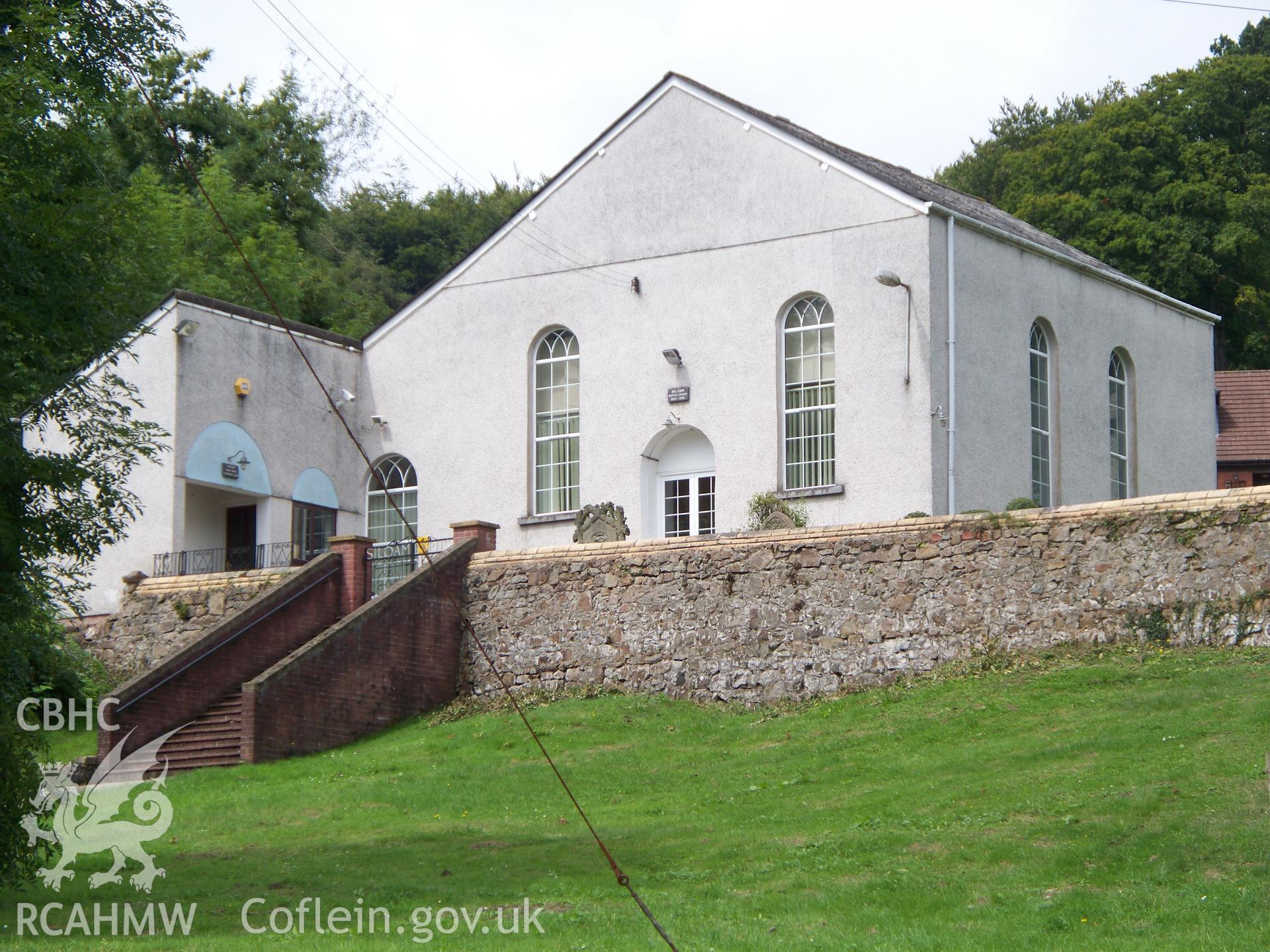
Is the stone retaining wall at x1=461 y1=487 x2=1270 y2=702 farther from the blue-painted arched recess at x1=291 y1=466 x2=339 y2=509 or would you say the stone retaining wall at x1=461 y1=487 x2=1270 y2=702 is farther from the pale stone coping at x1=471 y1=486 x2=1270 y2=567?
the blue-painted arched recess at x1=291 y1=466 x2=339 y2=509

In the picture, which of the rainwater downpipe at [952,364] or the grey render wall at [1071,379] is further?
the grey render wall at [1071,379]

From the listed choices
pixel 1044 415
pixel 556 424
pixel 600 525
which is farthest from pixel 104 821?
pixel 1044 415

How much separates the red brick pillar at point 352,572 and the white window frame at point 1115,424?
14.6m

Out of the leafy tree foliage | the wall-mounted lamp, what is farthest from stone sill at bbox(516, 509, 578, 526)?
the leafy tree foliage

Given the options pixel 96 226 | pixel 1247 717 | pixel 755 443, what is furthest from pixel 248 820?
pixel 755 443

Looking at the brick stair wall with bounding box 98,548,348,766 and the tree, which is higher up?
the tree

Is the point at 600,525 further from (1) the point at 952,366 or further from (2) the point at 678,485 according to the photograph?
(1) the point at 952,366

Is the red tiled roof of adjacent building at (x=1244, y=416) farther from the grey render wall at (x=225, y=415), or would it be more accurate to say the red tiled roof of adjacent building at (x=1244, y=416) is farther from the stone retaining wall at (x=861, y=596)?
the stone retaining wall at (x=861, y=596)

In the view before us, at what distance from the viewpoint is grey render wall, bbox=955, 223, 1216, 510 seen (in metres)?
27.4

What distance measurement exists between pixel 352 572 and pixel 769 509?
22.8 ft

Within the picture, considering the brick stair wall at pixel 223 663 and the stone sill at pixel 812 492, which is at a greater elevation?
the stone sill at pixel 812 492

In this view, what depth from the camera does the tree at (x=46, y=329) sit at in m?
13.3

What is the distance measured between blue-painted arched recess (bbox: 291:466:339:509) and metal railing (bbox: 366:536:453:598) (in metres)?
4.56

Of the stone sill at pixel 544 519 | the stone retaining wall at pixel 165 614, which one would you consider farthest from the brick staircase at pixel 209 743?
the stone sill at pixel 544 519
